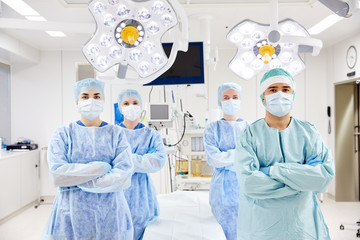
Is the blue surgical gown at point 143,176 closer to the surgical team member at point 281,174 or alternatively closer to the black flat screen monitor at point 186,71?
the black flat screen monitor at point 186,71

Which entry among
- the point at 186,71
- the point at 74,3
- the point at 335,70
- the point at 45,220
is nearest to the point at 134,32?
the point at 186,71

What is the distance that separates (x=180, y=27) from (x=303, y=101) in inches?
169

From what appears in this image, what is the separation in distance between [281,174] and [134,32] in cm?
92

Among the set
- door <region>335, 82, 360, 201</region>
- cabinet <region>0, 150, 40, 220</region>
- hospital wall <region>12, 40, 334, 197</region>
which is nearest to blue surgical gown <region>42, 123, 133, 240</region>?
cabinet <region>0, 150, 40, 220</region>

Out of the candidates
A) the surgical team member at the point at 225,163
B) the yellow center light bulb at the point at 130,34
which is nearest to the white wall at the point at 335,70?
the surgical team member at the point at 225,163

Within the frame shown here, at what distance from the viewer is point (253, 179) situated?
146 cm

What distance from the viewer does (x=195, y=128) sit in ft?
11.1

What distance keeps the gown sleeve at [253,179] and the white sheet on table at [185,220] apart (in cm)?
69

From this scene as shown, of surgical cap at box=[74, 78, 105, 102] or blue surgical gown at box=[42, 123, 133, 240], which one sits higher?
surgical cap at box=[74, 78, 105, 102]

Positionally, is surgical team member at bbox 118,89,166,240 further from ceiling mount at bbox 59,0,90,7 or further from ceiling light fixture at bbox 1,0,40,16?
ceiling light fixture at bbox 1,0,40,16

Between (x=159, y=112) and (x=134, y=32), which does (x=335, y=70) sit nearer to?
(x=159, y=112)

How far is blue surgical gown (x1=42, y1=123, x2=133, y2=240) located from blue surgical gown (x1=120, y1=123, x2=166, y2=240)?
41cm

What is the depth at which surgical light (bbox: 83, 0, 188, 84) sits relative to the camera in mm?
1434

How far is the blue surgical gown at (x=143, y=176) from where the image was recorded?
2344mm
